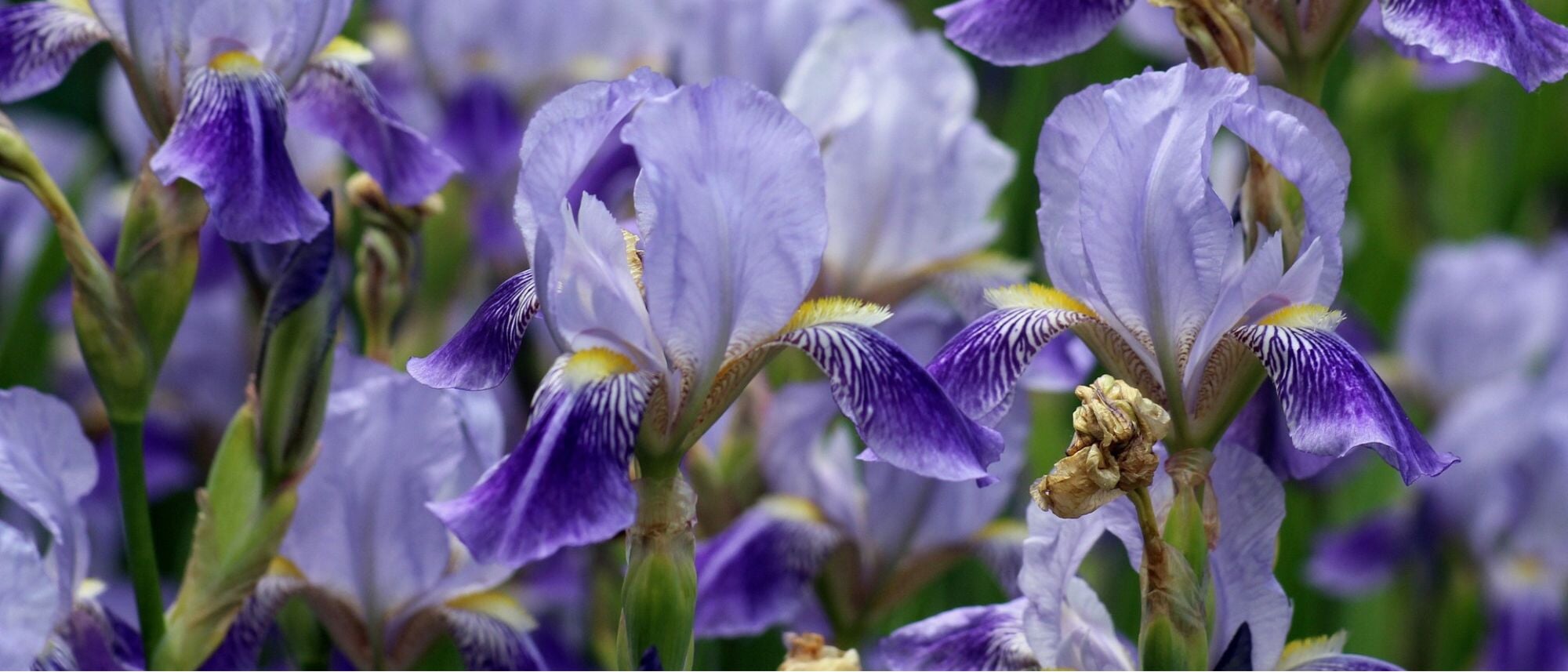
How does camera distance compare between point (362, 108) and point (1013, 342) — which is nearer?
point (1013, 342)

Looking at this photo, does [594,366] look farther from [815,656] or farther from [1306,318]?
[1306,318]

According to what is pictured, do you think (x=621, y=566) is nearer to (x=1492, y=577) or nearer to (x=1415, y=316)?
(x=1492, y=577)

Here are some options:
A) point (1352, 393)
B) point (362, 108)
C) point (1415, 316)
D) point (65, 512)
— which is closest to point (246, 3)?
point (362, 108)

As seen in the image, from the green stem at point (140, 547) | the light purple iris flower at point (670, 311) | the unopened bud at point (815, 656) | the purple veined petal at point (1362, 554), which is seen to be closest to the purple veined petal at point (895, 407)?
the light purple iris flower at point (670, 311)

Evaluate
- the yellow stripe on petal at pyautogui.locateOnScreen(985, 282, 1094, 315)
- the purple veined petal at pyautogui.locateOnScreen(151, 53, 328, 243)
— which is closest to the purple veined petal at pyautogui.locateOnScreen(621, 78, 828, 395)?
the yellow stripe on petal at pyautogui.locateOnScreen(985, 282, 1094, 315)

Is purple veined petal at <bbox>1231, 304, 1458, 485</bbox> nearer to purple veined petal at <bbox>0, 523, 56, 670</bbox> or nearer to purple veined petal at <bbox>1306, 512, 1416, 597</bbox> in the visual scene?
purple veined petal at <bbox>0, 523, 56, 670</bbox>

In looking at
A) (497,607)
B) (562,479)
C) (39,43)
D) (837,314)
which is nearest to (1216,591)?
(837,314)

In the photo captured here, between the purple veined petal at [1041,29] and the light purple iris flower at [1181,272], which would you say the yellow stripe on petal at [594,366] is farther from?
the purple veined petal at [1041,29]

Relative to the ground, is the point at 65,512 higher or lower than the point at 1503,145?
higher
